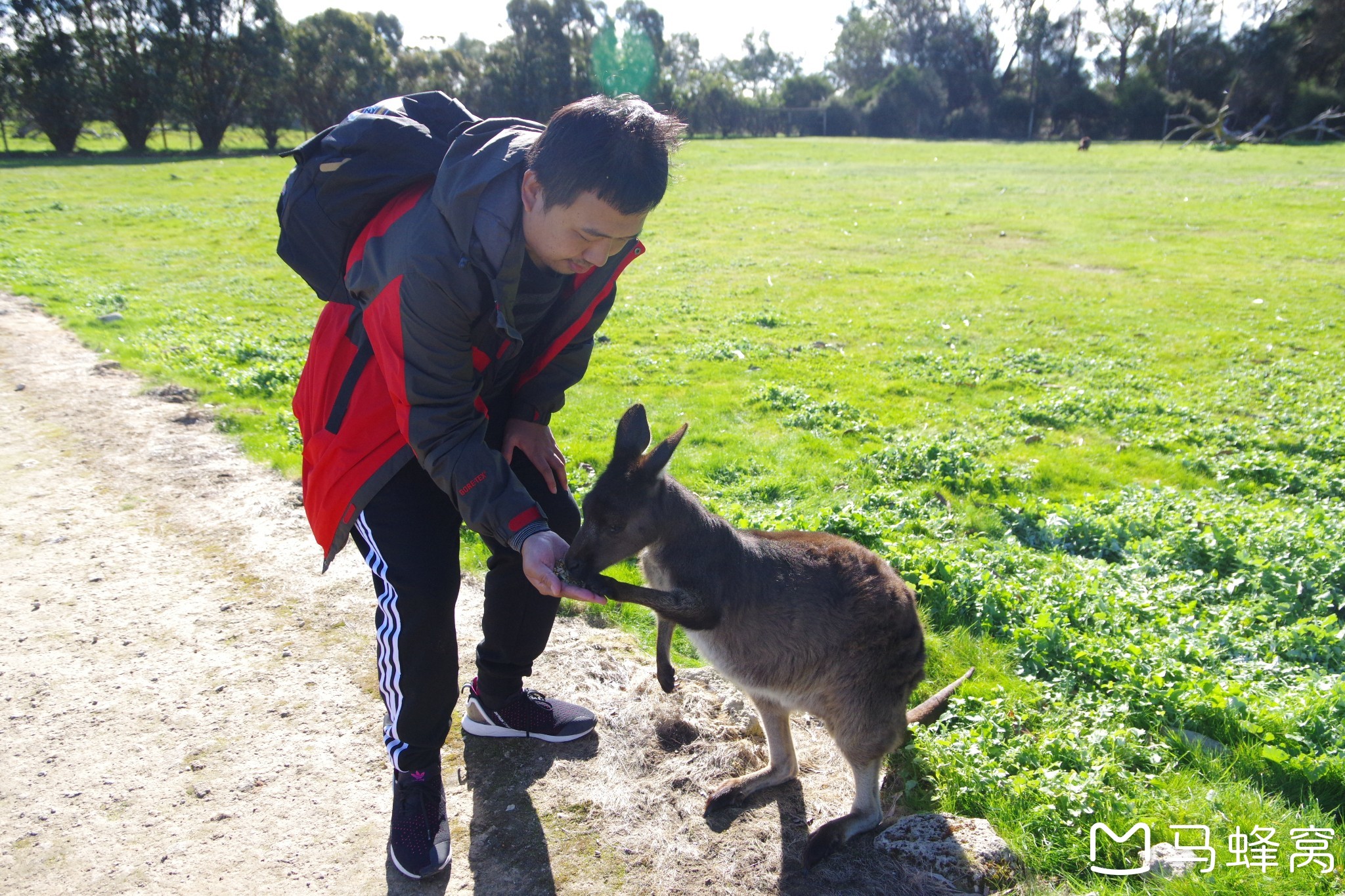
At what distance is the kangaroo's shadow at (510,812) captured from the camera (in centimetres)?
252

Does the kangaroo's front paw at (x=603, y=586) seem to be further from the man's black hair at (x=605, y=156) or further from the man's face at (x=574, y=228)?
the man's black hair at (x=605, y=156)

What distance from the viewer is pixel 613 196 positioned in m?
2.09

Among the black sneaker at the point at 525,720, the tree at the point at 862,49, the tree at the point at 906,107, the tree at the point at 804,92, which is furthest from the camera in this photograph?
the tree at the point at 862,49

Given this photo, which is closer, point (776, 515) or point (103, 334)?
point (776, 515)

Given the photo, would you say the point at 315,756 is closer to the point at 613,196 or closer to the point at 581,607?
the point at 581,607

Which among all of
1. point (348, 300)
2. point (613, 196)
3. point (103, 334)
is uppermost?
point (613, 196)

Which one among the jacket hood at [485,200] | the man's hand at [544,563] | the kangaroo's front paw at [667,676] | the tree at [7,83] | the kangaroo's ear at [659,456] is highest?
the tree at [7,83]

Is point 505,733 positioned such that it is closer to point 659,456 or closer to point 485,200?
point 659,456

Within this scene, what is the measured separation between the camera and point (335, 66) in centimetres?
3578

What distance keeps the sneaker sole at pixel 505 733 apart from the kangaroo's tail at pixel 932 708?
1195 mm

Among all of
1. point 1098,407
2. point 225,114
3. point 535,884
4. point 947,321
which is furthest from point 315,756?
point 225,114

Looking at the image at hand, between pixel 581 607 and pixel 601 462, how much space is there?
4.90ft

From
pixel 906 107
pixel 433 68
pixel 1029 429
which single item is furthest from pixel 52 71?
pixel 906 107

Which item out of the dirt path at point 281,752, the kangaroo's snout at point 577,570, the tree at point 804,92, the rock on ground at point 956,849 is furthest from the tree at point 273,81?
the rock on ground at point 956,849
